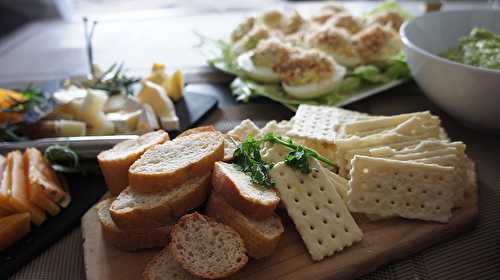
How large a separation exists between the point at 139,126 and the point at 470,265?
154cm

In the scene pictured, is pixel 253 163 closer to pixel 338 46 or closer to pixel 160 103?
pixel 160 103

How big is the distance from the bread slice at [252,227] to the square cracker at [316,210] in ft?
0.25

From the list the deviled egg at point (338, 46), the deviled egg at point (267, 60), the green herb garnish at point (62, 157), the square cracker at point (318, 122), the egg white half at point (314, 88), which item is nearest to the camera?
the square cracker at point (318, 122)

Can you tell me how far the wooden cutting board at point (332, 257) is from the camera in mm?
1248

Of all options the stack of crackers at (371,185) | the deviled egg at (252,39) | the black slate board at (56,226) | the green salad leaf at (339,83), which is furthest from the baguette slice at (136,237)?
the deviled egg at (252,39)

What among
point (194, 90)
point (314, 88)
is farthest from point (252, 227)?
point (194, 90)

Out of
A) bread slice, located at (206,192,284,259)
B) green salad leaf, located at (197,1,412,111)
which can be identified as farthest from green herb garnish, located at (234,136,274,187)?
green salad leaf, located at (197,1,412,111)

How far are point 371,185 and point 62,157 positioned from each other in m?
1.30

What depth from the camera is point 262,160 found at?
1.48 meters

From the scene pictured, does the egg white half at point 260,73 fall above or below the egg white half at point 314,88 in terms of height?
above

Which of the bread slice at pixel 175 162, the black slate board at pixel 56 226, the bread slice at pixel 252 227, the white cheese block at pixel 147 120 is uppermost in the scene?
the bread slice at pixel 175 162

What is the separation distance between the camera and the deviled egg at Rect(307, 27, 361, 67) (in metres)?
2.62

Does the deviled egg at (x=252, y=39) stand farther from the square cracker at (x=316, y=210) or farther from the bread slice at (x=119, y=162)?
the square cracker at (x=316, y=210)

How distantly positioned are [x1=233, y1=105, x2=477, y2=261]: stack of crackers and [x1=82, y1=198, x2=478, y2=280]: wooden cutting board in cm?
3
